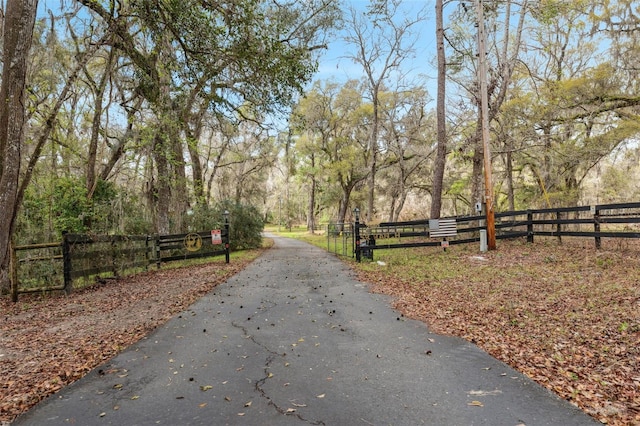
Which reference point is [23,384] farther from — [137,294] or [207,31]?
[207,31]

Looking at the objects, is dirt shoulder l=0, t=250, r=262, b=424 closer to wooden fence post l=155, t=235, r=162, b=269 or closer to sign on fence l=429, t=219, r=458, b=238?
wooden fence post l=155, t=235, r=162, b=269

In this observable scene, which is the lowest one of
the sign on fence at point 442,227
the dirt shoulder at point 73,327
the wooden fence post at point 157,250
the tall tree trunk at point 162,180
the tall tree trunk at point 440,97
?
the dirt shoulder at point 73,327

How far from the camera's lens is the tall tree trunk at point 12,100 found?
22.4 feet

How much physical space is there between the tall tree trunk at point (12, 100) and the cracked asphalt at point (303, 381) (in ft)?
16.7

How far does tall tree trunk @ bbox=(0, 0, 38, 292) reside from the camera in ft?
22.4

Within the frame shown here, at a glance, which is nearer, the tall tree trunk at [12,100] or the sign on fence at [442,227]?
the tall tree trunk at [12,100]

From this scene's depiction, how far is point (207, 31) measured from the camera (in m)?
7.04

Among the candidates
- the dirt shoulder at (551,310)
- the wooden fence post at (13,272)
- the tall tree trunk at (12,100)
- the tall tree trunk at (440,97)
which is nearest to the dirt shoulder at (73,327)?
the wooden fence post at (13,272)

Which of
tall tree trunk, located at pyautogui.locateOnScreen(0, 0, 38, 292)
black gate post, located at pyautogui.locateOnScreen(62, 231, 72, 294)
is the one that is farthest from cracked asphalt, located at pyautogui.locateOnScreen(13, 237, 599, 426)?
tall tree trunk, located at pyautogui.locateOnScreen(0, 0, 38, 292)

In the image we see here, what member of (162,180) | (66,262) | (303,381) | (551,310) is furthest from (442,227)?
(66,262)

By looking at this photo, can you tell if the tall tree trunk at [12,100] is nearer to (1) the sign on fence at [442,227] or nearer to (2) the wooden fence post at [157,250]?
(2) the wooden fence post at [157,250]

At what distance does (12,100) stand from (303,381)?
8.23 meters

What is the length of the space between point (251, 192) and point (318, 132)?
350 inches

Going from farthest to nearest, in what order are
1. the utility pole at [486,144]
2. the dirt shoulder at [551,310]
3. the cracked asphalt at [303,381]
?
the utility pole at [486,144] < the dirt shoulder at [551,310] < the cracked asphalt at [303,381]
